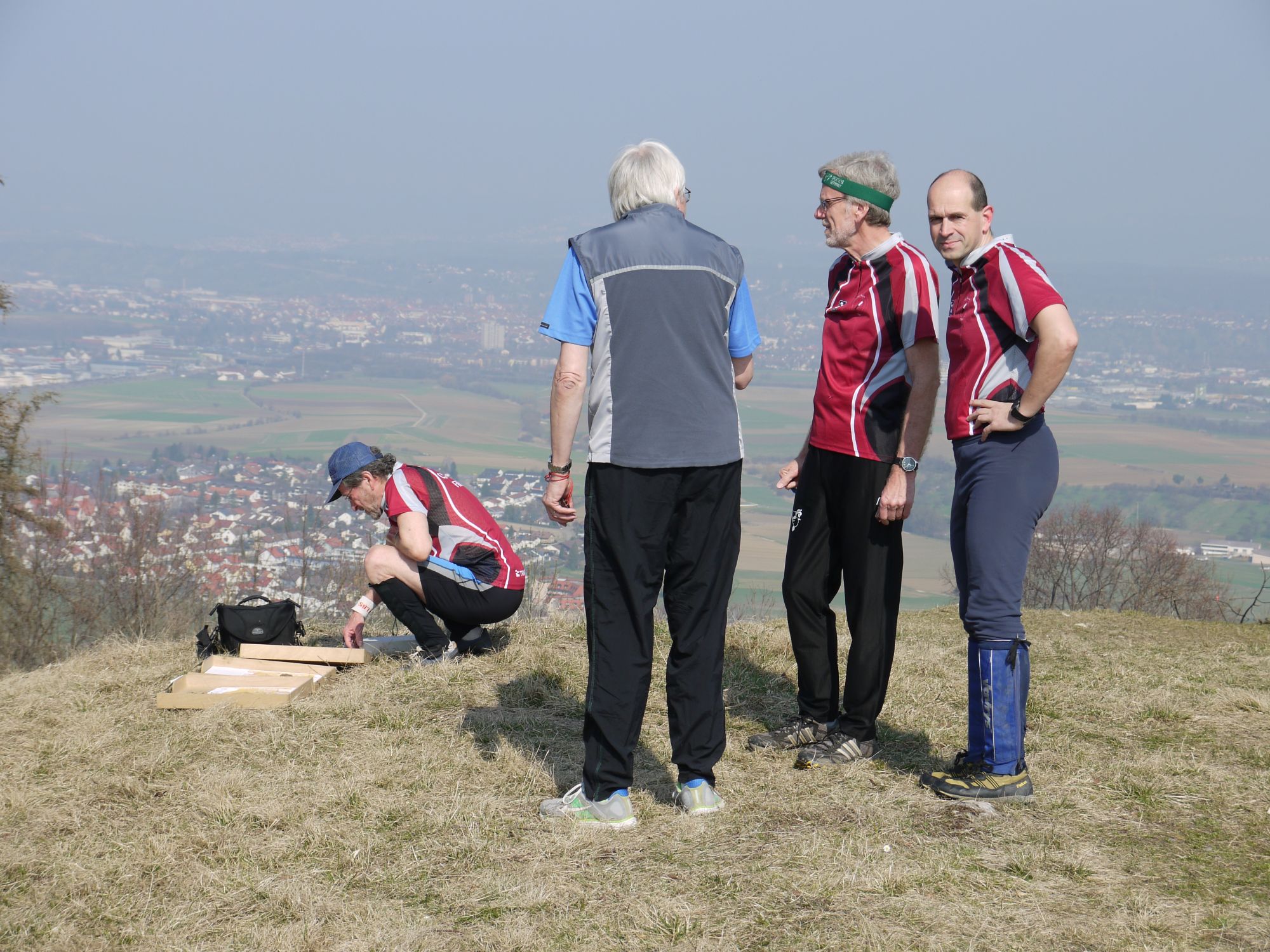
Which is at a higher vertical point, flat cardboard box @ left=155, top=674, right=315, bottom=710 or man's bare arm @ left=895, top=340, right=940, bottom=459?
man's bare arm @ left=895, top=340, right=940, bottom=459

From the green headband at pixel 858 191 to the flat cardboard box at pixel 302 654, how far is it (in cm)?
339

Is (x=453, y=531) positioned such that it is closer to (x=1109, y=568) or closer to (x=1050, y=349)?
(x=1050, y=349)

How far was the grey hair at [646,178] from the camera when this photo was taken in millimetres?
3014

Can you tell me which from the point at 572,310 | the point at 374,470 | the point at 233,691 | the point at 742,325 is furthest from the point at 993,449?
the point at 233,691

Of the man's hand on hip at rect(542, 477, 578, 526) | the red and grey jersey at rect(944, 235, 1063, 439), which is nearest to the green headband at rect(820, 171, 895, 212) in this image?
the red and grey jersey at rect(944, 235, 1063, 439)

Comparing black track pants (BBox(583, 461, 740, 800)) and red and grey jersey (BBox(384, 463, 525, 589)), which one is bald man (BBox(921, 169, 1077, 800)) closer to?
black track pants (BBox(583, 461, 740, 800))

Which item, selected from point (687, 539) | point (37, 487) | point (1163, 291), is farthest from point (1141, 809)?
point (1163, 291)

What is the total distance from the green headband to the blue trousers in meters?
0.87

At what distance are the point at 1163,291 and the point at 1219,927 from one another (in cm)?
9248

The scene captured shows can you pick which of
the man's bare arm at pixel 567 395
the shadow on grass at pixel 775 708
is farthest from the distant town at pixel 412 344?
the man's bare arm at pixel 567 395

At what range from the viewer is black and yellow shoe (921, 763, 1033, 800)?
3289 millimetres

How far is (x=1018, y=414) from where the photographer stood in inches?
122

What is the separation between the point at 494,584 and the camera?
5168mm

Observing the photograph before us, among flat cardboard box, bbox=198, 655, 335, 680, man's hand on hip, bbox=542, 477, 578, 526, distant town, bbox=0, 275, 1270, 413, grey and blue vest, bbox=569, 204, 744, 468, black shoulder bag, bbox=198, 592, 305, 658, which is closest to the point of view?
grey and blue vest, bbox=569, 204, 744, 468
